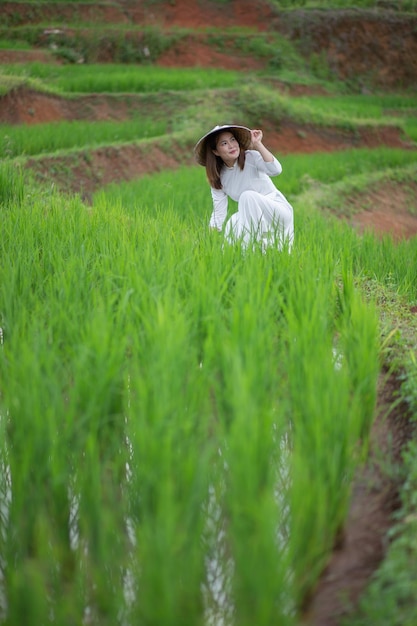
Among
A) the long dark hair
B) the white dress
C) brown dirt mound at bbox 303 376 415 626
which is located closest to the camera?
brown dirt mound at bbox 303 376 415 626

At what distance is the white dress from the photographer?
3607 mm

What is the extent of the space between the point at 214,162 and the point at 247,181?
0.69 feet

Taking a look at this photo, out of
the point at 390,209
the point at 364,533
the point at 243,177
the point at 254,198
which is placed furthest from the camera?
the point at 390,209

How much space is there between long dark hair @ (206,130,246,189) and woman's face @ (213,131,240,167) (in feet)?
0.09

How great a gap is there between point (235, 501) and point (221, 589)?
20cm

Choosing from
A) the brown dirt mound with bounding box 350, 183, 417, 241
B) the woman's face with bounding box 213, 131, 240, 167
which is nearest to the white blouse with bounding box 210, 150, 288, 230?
the woman's face with bounding box 213, 131, 240, 167

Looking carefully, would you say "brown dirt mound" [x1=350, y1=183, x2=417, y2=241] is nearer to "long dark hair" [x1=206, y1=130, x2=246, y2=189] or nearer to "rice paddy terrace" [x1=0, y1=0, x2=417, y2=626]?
"rice paddy terrace" [x1=0, y1=0, x2=417, y2=626]

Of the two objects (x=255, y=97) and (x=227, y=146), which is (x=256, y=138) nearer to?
(x=227, y=146)

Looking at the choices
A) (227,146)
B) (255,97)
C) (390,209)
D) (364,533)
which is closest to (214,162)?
(227,146)

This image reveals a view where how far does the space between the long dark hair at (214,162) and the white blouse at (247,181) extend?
0.11 feet

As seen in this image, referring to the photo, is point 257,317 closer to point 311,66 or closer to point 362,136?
point 362,136

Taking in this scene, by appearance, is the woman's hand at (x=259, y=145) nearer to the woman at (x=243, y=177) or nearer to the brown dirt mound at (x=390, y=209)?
the woman at (x=243, y=177)

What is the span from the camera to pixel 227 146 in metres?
3.66

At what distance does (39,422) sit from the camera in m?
1.60
